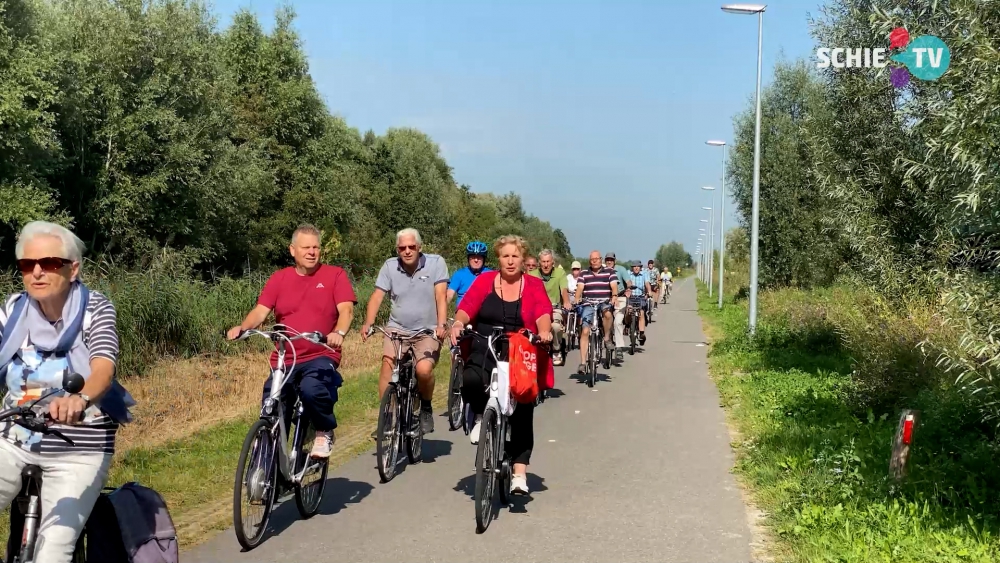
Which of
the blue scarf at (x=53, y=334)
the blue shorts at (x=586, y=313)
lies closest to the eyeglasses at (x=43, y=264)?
the blue scarf at (x=53, y=334)

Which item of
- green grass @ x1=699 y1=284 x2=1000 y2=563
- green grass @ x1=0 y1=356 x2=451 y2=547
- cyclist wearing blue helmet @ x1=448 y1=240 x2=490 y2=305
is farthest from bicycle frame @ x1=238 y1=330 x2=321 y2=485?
cyclist wearing blue helmet @ x1=448 y1=240 x2=490 y2=305

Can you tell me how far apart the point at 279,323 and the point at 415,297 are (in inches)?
83.3

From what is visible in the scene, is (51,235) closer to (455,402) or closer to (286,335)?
(286,335)

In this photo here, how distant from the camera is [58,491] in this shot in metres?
3.43

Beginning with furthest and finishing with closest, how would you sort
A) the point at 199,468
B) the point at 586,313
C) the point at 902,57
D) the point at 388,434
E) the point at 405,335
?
the point at 586,313 → the point at 902,57 → the point at 405,335 → the point at 199,468 → the point at 388,434

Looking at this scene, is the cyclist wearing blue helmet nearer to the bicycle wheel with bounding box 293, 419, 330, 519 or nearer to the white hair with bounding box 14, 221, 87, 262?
the bicycle wheel with bounding box 293, 419, 330, 519

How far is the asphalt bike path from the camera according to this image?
5422mm

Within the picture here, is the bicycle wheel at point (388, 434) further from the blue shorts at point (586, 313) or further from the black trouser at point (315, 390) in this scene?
the blue shorts at point (586, 313)

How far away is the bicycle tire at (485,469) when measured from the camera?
5.70m

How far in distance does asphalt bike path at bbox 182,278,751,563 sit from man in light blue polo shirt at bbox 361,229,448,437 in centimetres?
76

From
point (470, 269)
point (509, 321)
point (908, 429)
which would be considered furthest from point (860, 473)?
point (470, 269)

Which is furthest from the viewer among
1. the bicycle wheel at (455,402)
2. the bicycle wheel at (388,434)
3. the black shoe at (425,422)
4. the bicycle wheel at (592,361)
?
the bicycle wheel at (592,361)

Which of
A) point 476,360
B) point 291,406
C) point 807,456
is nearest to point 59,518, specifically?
point 291,406

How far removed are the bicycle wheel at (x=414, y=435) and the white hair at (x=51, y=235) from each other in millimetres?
4348
